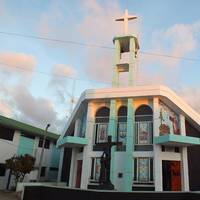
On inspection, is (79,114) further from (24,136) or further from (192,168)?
(192,168)

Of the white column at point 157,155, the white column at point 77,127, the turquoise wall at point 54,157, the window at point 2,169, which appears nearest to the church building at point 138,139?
the white column at point 157,155

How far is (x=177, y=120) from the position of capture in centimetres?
2327

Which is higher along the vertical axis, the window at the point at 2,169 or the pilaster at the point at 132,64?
the pilaster at the point at 132,64

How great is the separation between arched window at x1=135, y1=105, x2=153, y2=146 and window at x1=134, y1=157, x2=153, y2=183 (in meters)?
1.04

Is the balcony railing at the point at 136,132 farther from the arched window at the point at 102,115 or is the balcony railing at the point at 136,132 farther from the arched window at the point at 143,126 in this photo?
the arched window at the point at 102,115

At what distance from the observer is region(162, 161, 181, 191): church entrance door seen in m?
20.5

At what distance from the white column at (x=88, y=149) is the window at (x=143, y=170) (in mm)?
4009

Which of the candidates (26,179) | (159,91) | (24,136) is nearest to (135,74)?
(159,91)

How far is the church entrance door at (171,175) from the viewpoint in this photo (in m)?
20.5

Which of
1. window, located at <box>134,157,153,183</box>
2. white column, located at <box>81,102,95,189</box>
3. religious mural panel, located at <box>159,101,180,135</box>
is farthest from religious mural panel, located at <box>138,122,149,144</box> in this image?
white column, located at <box>81,102,95,189</box>

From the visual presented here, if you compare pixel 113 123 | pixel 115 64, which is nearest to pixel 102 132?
pixel 113 123

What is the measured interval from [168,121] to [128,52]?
888 cm

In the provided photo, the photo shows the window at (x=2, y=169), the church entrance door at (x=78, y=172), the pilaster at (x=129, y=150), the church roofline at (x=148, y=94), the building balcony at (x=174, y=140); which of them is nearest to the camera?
the building balcony at (x=174, y=140)

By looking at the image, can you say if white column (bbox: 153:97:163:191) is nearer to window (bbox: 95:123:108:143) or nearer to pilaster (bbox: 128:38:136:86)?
pilaster (bbox: 128:38:136:86)
